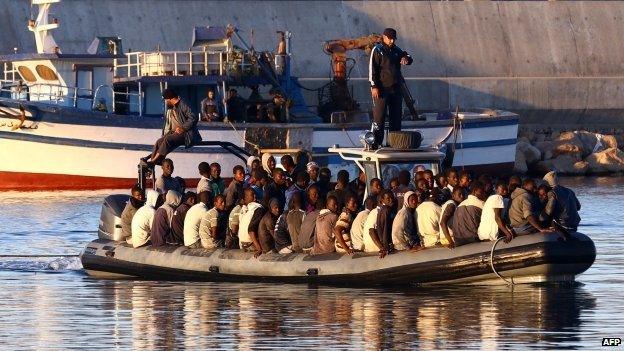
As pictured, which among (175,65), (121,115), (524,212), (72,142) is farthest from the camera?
(72,142)

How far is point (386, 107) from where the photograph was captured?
2689 cm

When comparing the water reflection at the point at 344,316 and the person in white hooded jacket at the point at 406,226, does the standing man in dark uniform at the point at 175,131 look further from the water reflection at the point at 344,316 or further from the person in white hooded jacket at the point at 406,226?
the person in white hooded jacket at the point at 406,226

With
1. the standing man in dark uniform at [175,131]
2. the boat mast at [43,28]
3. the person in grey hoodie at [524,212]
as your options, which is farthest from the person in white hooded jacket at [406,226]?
the boat mast at [43,28]

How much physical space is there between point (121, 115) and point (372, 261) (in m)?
21.8

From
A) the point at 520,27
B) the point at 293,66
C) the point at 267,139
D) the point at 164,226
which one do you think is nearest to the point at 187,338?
the point at 164,226

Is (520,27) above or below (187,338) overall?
above

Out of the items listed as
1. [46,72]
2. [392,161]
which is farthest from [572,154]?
[392,161]

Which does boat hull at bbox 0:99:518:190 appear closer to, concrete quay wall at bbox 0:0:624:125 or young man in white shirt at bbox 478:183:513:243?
concrete quay wall at bbox 0:0:624:125

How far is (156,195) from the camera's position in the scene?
26438 mm

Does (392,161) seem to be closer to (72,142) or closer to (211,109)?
(211,109)

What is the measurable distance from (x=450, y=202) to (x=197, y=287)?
3.58 meters

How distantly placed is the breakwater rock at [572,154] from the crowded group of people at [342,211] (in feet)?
86.4

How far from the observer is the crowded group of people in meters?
23.6

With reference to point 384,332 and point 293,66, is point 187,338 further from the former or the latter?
point 293,66
